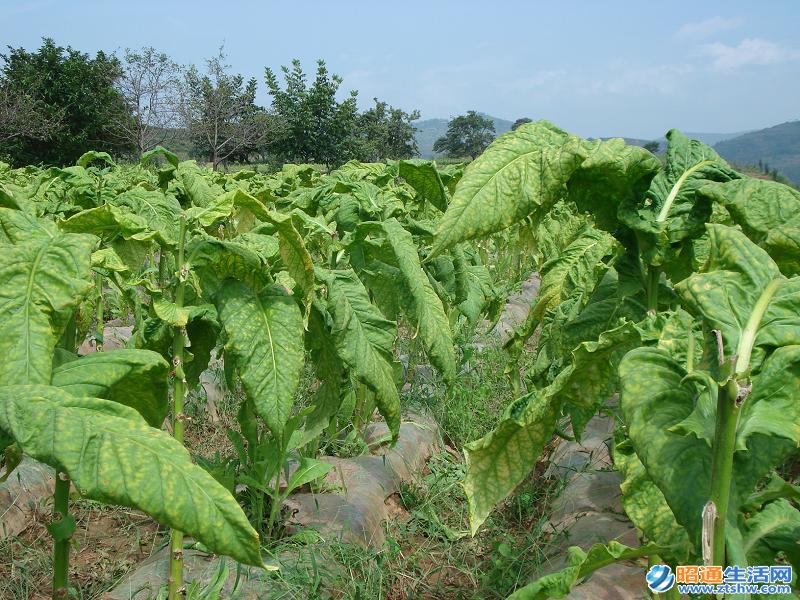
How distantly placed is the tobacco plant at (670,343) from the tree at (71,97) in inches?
943

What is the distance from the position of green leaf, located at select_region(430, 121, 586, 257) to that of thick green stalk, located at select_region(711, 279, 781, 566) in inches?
20.4

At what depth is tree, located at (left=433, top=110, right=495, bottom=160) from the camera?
65.3 metres

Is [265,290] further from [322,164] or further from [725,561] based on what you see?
[322,164]

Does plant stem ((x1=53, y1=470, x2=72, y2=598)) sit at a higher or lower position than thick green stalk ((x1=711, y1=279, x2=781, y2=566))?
lower

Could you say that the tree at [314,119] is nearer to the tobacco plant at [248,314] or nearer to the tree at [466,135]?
the tobacco plant at [248,314]

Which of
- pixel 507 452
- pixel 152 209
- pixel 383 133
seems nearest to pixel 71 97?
pixel 383 133

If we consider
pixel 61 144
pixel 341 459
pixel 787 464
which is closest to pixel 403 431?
pixel 341 459

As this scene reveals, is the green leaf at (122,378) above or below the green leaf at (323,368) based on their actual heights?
Result: above

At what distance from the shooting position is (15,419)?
107 centimetres

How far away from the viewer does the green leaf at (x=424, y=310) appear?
89.0 inches

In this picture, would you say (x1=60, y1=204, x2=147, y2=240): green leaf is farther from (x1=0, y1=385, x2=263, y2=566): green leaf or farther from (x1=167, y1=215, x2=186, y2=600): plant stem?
(x1=0, y1=385, x2=263, y2=566): green leaf

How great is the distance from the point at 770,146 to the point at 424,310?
75595 mm

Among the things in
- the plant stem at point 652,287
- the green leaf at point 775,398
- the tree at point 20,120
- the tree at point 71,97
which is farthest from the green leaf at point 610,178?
the tree at point 71,97

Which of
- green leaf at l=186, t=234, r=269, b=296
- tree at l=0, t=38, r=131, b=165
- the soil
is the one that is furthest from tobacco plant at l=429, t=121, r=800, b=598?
tree at l=0, t=38, r=131, b=165
